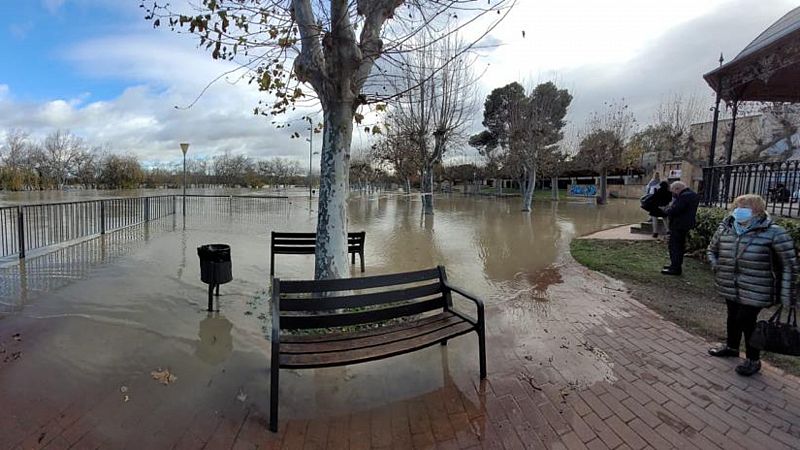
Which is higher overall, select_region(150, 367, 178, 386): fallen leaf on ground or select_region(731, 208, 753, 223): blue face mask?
select_region(731, 208, 753, 223): blue face mask

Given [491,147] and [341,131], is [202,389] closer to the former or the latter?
[341,131]

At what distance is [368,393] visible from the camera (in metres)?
3.01

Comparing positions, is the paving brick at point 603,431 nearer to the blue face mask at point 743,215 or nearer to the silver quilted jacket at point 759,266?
the silver quilted jacket at point 759,266

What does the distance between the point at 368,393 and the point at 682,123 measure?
37254 mm

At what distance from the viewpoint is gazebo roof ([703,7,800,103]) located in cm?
710

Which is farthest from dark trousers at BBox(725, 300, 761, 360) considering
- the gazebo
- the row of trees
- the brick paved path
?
the row of trees

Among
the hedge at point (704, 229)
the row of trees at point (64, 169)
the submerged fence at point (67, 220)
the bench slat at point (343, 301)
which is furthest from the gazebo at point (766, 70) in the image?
the row of trees at point (64, 169)

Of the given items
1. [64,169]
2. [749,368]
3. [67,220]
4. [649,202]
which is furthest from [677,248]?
[64,169]

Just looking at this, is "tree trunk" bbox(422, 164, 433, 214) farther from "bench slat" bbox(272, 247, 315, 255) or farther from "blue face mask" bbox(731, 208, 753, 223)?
"blue face mask" bbox(731, 208, 753, 223)

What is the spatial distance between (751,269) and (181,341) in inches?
211

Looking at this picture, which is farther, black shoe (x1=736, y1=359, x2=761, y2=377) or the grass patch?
the grass patch

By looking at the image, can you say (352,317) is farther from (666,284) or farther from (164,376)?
(666,284)

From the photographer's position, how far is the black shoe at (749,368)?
10.8 feet

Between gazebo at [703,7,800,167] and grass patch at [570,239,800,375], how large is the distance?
3.85 metres
